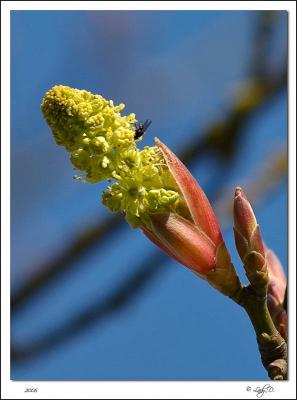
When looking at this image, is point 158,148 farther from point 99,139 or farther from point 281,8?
point 281,8

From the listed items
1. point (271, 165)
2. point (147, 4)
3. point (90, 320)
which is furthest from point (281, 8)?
point (90, 320)

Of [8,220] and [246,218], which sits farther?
[8,220]

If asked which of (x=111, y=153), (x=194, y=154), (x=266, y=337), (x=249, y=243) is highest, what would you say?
(x=194, y=154)

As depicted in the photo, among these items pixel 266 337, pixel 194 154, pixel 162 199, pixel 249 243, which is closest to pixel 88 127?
pixel 162 199

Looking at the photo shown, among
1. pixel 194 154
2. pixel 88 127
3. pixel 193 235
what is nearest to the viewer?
pixel 88 127

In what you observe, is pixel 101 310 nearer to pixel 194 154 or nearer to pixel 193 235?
pixel 194 154

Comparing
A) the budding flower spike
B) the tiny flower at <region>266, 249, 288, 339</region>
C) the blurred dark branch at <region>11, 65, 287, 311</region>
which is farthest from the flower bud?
the blurred dark branch at <region>11, 65, 287, 311</region>

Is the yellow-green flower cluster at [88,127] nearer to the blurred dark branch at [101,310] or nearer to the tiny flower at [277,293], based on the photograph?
the tiny flower at [277,293]
